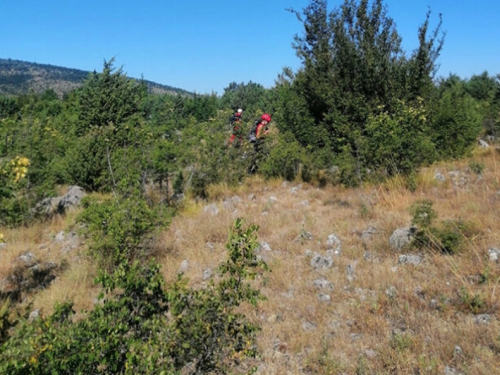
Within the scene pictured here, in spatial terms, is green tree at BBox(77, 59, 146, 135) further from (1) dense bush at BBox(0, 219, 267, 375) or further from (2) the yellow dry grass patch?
(1) dense bush at BBox(0, 219, 267, 375)

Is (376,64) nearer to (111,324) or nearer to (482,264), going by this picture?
(482,264)

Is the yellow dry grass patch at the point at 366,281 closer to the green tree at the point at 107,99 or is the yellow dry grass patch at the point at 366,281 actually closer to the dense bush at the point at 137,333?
the dense bush at the point at 137,333

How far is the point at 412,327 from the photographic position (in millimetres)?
2953

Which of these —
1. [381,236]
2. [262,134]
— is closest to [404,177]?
[381,236]

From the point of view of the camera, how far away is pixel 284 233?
17.0 feet

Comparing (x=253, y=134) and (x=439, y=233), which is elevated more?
(x=253, y=134)

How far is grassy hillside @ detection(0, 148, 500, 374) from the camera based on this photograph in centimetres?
270

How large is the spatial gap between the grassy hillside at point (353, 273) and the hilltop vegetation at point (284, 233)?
0.02m

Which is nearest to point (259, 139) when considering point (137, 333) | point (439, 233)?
point (439, 233)

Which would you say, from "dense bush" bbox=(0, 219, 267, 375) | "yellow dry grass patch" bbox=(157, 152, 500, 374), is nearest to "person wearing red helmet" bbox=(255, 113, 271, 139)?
"yellow dry grass patch" bbox=(157, 152, 500, 374)

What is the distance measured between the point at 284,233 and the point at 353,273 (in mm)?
1377

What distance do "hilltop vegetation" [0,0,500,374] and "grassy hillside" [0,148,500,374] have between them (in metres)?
0.02

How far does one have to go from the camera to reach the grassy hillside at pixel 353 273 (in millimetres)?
2699

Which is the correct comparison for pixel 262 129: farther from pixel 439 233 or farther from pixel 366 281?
pixel 366 281
